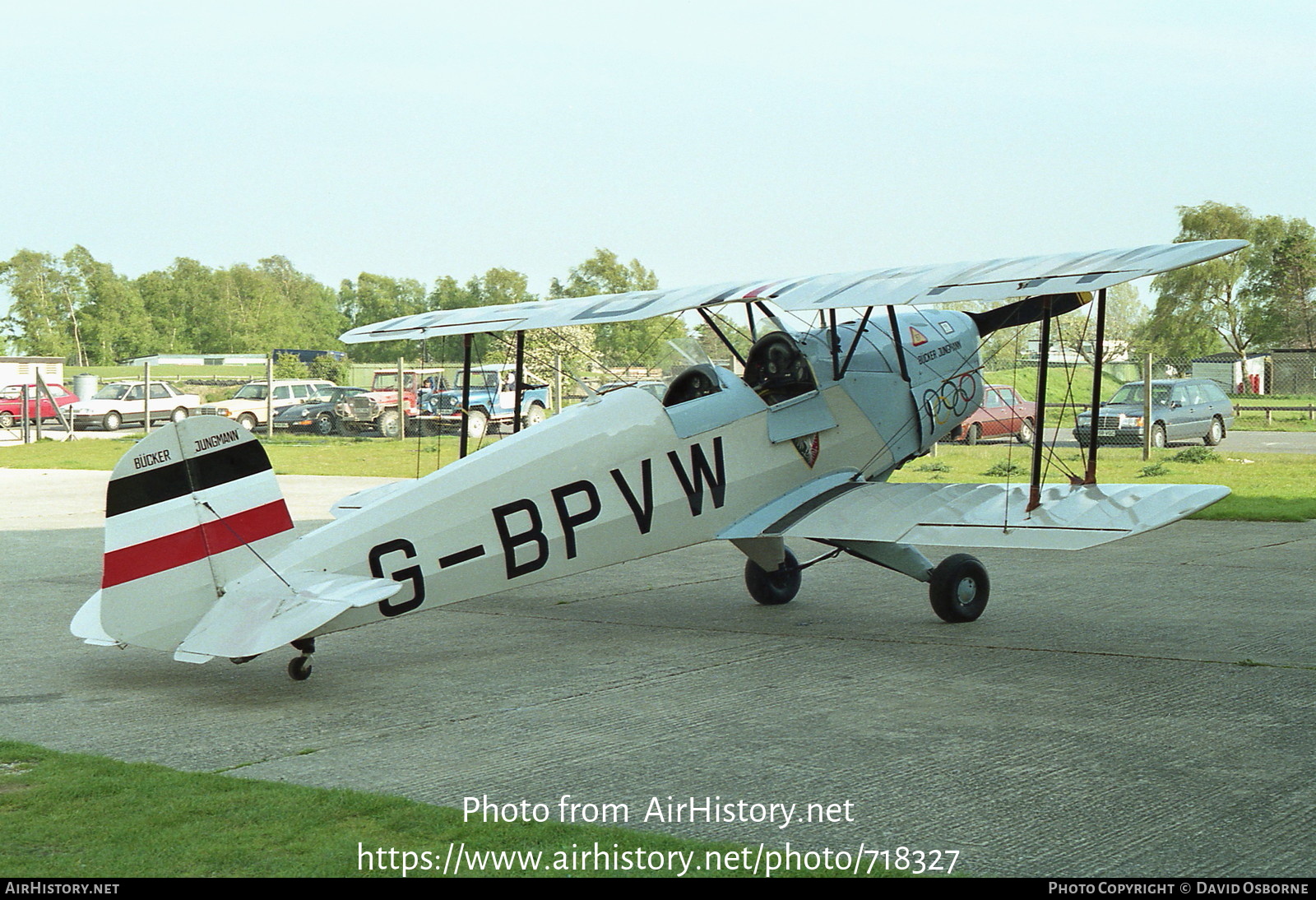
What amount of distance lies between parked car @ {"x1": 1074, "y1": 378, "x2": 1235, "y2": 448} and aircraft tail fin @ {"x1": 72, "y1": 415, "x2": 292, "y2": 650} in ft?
68.2

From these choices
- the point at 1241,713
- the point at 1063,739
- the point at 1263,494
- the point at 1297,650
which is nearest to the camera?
the point at 1063,739

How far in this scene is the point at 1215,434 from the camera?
26.5 m

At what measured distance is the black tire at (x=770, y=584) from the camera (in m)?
10.5

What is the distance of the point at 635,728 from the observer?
257 inches

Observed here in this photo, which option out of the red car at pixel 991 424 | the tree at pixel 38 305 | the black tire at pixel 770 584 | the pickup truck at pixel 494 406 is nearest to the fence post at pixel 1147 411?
the red car at pixel 991 424

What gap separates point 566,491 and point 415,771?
2.96 m

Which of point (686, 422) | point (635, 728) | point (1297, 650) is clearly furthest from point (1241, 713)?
point (686, 422)

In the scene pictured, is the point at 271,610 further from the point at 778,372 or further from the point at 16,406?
the point at 16,406

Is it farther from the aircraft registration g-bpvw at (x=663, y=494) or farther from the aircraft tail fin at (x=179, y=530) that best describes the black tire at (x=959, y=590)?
the aircraft tail fin at (x=179, y=530)

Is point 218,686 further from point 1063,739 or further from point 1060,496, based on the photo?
point 1060,496

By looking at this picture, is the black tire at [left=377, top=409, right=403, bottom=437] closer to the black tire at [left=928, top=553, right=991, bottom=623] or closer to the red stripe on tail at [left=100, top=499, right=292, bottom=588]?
the black tire at [left=928, top=553, right=991, bottom=623]

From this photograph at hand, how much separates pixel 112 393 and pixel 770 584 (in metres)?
37.1

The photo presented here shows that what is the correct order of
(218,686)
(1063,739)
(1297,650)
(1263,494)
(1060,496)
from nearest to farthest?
(1063,739) < (218,686) < (1297,650) < (1060,496) < (1263,494)

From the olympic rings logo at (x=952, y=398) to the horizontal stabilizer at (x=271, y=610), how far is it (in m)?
5.23
